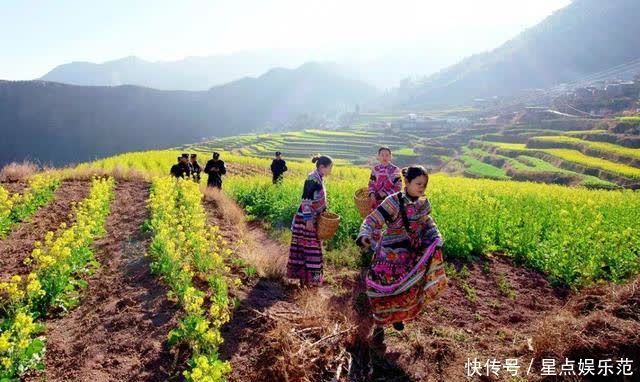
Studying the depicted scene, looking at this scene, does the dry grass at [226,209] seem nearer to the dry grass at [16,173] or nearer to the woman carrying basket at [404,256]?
the woman carrying basket at [404,256]

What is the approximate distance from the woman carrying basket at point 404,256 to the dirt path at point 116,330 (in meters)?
2.48

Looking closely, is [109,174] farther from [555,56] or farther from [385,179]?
[555,56]

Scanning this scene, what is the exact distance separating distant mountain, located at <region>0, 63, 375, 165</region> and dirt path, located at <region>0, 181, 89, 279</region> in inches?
2649

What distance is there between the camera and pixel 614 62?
420ft

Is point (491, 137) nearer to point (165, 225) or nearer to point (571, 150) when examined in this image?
point (571, 150)

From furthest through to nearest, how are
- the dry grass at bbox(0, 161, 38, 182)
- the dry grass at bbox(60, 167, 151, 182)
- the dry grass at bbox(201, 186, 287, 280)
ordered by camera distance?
the dry grass at bbox(60, 167, 151, 182) < the dry grass at bbox(0, 161, 38, 182) < the dry grass at bbox(201, 186, 287, 280)

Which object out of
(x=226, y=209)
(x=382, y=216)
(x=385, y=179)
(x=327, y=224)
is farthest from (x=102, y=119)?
(x=382, y=216)

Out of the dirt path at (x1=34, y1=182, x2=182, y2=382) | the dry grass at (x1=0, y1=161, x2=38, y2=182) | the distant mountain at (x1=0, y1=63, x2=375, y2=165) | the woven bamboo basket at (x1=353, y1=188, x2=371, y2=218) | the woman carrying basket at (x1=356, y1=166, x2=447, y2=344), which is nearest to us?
the dirt path at (x1=34, y1=182, x2=182, y2=382)

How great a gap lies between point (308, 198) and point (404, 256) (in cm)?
207

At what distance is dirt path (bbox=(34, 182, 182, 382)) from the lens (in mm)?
4668

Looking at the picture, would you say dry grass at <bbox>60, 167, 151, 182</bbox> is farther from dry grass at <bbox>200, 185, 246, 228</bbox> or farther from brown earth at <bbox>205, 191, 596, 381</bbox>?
brown earth at <bbox>205, 191, 596, 381</bbox>

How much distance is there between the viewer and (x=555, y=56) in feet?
444

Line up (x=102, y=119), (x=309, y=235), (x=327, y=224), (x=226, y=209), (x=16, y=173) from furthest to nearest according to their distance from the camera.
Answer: (x=102, y=119)
(x=16, y=173)
(x=226, y=209)
(x=309, y=235)
(x=327, y=224)

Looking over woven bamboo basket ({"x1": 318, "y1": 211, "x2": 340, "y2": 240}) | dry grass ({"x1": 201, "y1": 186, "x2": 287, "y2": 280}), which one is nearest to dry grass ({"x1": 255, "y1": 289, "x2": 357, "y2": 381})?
woven bamboo basket ({"x1": 318, "y1": 211, "x2": 340, "y2": 240})
